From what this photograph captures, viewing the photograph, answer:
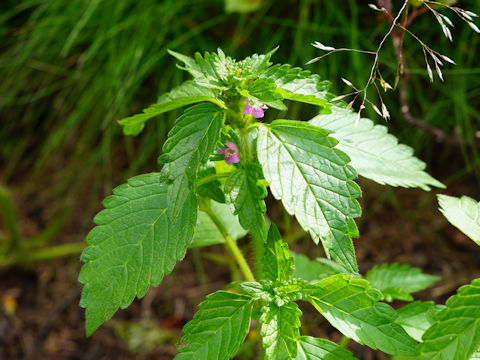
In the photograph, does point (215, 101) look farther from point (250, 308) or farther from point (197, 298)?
point (197, 298)

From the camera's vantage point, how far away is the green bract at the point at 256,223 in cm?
84

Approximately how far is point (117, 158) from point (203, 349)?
1.67 m

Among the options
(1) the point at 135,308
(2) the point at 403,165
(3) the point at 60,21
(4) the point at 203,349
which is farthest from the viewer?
(3) the point at 60,21

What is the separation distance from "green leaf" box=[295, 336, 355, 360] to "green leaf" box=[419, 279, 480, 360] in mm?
131

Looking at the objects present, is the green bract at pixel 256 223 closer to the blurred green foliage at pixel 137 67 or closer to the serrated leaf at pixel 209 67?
the serrated leaf at pixel 209 67

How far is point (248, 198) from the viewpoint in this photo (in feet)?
2.90

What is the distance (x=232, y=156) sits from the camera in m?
0.95

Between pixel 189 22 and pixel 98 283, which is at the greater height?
pixel 189 22

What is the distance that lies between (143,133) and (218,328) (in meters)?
1.59

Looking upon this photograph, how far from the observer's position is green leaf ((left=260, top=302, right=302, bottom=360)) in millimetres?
839

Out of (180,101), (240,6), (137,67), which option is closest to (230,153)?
(180,101)

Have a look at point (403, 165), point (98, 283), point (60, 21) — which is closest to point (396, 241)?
point (403, 165)

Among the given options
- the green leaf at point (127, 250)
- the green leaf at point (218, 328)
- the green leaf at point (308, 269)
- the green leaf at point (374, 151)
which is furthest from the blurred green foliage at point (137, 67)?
the green leaf at point (218, 328)

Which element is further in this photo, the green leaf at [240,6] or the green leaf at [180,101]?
the green leaf at [240,6]
